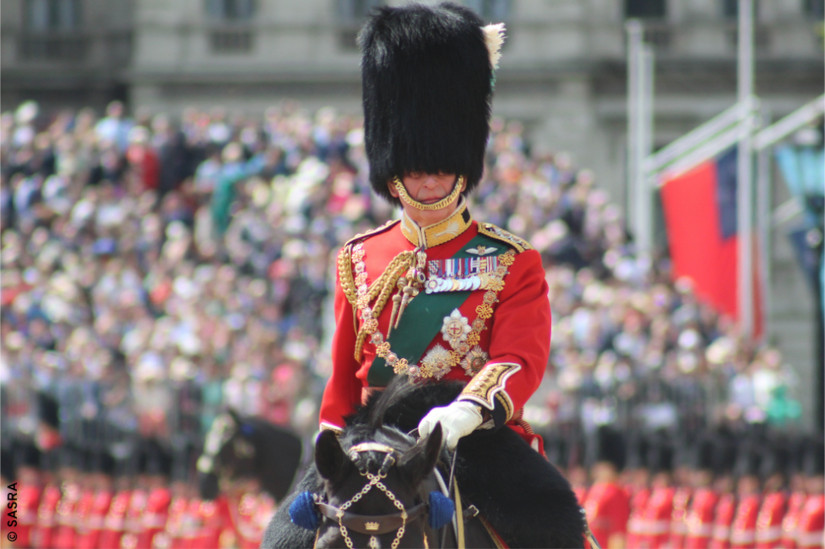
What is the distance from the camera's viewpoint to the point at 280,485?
9992mm

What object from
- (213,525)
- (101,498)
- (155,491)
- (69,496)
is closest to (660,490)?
(213,525)

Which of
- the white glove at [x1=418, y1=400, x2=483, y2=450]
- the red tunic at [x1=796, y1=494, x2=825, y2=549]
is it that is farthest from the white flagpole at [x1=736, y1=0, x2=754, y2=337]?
the white glove at [x1=418, y1=400, x2=483, y2=450]

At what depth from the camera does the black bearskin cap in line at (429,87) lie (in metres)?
5.00

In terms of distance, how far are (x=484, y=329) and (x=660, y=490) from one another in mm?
9422

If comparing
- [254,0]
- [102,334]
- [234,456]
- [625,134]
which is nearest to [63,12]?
[254,0]

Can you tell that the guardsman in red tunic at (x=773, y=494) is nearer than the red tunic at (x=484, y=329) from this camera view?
No

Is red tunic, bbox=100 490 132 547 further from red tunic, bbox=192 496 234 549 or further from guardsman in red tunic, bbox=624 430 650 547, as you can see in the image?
guardsman in red tunic, bbox=624 430 650 547

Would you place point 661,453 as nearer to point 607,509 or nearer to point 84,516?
point 607,509

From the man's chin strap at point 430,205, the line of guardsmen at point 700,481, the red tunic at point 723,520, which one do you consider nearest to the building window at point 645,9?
the line of guardsmen at point 700,481

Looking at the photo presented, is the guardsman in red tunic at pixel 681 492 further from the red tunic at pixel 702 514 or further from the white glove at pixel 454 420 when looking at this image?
the white glove at pixel 454 420

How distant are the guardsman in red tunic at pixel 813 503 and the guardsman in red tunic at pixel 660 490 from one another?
1.16 metres

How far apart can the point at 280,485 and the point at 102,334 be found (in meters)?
5.83

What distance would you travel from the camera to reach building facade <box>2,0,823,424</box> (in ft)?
97.0

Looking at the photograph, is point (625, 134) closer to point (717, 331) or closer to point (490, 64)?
point (717, 331)
